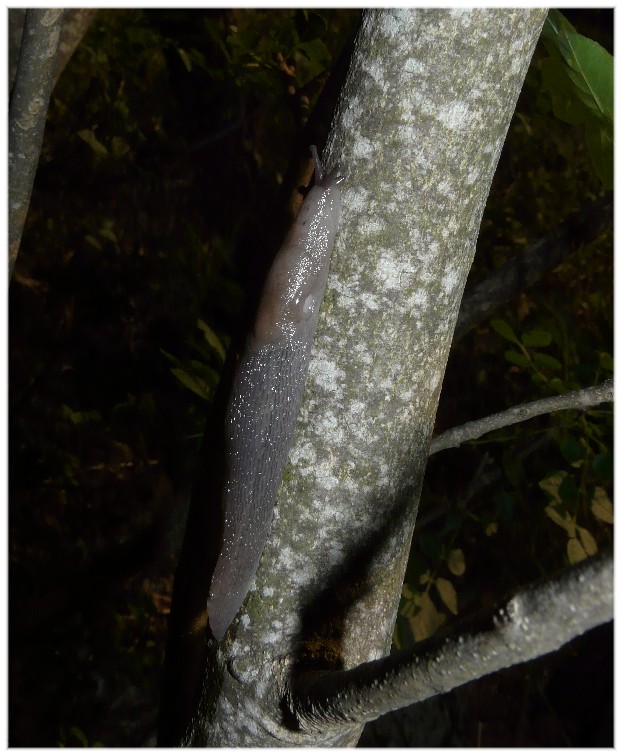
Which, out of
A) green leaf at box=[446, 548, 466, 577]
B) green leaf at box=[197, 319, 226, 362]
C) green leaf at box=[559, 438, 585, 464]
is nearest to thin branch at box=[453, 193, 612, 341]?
green leaf at box=[559, 438, 585, 464]

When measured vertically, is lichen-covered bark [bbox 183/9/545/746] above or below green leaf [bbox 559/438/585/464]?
above

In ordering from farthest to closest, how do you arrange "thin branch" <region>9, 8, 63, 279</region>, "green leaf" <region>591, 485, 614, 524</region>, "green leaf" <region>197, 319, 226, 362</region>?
"green leaf" <region>591, 485, 614, 524</region>, "green leaf" <region>197, 319, 226, 362</region>, "thin branch" <region>9, 8, 63, 279</region>

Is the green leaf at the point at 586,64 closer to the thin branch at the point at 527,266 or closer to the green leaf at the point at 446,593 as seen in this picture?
the thin branch at the point at 527,266

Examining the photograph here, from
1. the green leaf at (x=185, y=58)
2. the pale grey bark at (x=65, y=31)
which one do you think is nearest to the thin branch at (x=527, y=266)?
the pale grey bark at (x=65, y=31)

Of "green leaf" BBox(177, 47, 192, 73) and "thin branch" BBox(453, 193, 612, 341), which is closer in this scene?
"thin branch" BBox(453, 193, 612, 341)

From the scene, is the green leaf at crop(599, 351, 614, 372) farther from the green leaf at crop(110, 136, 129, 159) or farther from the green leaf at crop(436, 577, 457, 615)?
the green leaf at crop(110, 136, 129, 159)

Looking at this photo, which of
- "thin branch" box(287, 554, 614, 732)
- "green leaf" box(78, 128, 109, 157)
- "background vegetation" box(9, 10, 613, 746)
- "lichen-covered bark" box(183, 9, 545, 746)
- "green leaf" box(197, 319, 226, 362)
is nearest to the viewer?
"thin branch" box(287, 554, 614, 732)

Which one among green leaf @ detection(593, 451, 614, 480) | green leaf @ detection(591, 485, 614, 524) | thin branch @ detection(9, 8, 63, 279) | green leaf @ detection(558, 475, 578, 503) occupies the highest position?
thin branch @ detection(9, 8, 63, 279)

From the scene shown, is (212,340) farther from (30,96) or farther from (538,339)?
(538,339)
